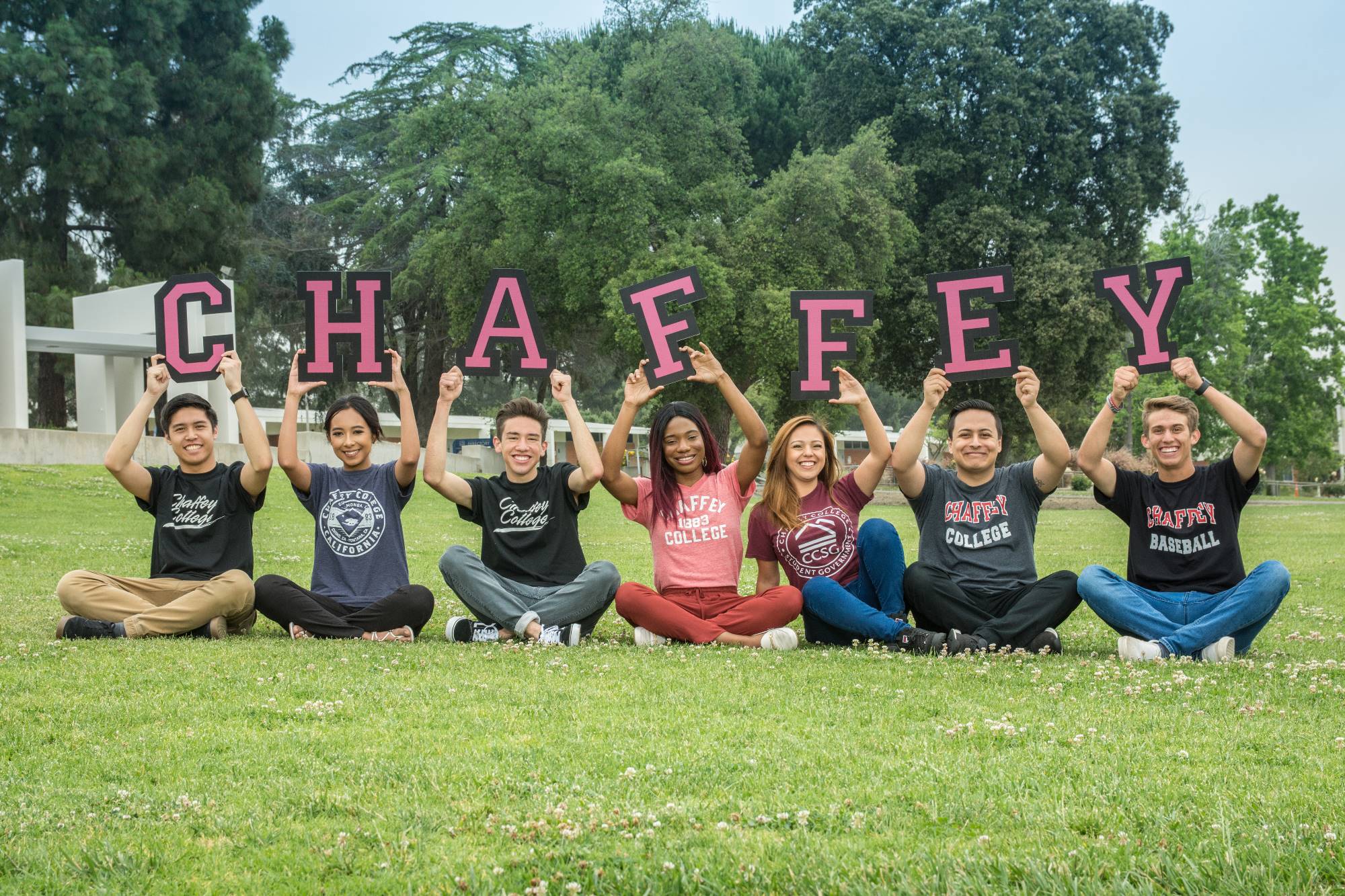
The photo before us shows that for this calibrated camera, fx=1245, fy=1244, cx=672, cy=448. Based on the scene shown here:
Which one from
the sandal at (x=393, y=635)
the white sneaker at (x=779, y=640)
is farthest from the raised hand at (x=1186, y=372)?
the sandal at (x=393, y=635)

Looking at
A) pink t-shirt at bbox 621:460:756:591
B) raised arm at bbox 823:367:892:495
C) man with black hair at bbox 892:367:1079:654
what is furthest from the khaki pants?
man with black hair at bbox 892:367:1079:654

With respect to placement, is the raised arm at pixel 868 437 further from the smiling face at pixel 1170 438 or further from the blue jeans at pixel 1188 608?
the smiling face at pixel 1170 438

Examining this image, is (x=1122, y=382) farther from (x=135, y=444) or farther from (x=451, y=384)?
(x=135, y=444)

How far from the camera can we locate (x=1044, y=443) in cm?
816

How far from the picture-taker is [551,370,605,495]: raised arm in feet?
28.0

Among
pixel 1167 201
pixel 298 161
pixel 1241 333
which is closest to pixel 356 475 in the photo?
pixel 1167 201

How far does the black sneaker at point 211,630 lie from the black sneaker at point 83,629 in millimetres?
476

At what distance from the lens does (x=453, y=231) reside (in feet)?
118

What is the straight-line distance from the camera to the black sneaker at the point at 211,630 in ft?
28.2

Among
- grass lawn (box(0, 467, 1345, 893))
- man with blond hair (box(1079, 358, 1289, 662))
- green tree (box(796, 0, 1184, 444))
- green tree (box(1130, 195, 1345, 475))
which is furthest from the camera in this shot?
green tree (box(1130, 195, 1345, 475))

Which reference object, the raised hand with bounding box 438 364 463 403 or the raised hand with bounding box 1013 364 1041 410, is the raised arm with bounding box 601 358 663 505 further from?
the raised hand with bounding box 1013 364 1041 410

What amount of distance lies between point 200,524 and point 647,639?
3291 mm

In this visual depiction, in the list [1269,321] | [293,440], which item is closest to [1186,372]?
[293,440]

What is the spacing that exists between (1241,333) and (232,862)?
2292 inches
